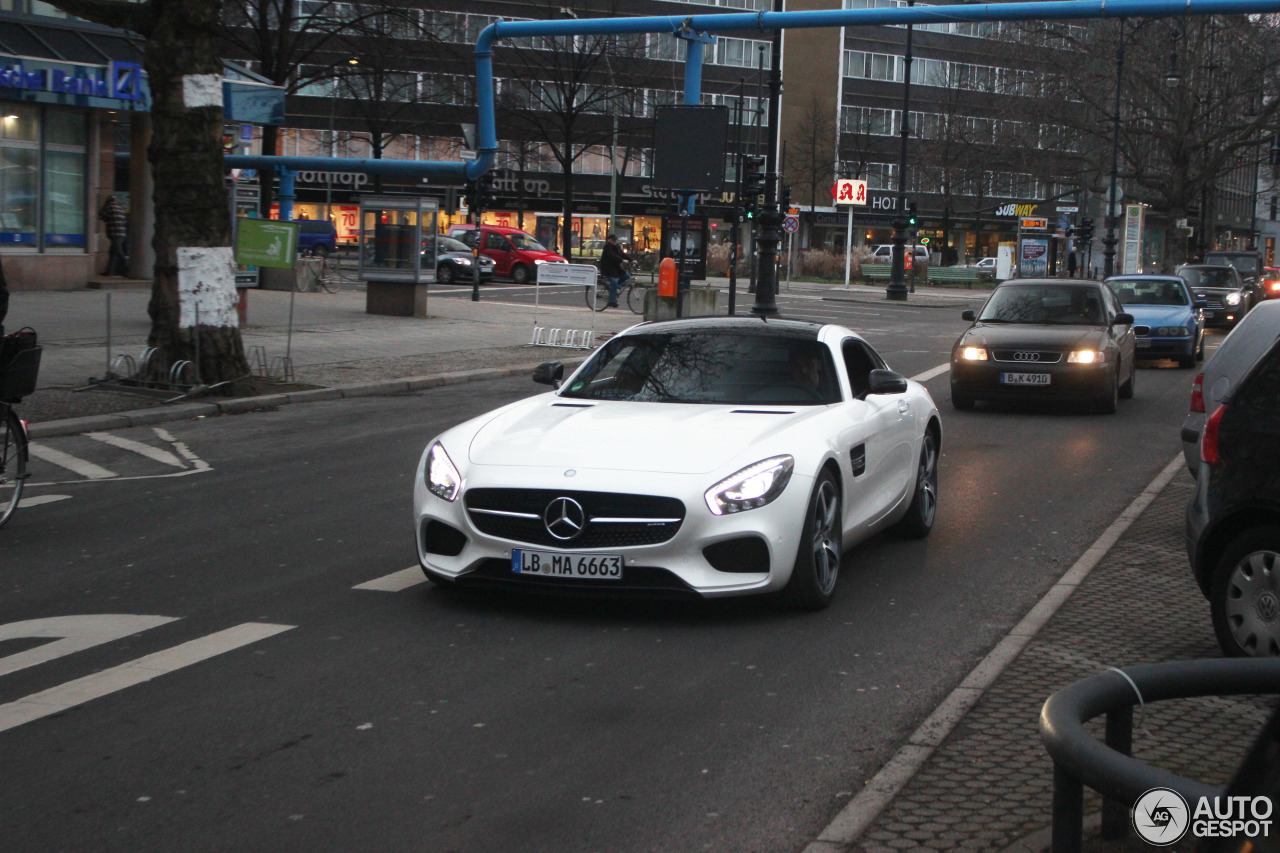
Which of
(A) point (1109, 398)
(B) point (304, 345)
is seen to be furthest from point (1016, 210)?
(A) point (1109, 398)

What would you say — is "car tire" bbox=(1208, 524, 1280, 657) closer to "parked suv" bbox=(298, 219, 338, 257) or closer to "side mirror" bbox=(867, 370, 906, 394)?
"side mirror" bbox=(867, 370, 906, 394)

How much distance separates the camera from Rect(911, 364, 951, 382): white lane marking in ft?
66.7

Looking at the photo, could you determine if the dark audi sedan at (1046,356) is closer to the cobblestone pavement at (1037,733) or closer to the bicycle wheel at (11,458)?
the cobblestone pavement at (1037,733)

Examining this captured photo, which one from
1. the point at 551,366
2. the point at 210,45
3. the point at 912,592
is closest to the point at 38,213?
the point at 210,45

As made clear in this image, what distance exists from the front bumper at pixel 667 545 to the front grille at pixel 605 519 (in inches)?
0.9

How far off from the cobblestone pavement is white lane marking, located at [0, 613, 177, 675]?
3533 millimetres

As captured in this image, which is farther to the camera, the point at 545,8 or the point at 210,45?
the point at 545,8

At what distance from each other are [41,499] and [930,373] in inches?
554

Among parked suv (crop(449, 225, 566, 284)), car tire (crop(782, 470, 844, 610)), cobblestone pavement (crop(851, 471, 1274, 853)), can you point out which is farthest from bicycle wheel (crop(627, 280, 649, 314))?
car tire (crop(782, 470, 844, 610))

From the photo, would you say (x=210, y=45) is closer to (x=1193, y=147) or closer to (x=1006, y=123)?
(x=1006, y=123)

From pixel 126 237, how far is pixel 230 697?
97.3 feet

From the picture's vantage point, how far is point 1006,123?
5697 cm

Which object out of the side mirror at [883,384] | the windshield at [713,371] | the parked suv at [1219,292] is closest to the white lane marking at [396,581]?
the windshield at [713,371]

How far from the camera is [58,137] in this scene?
29.9 m
